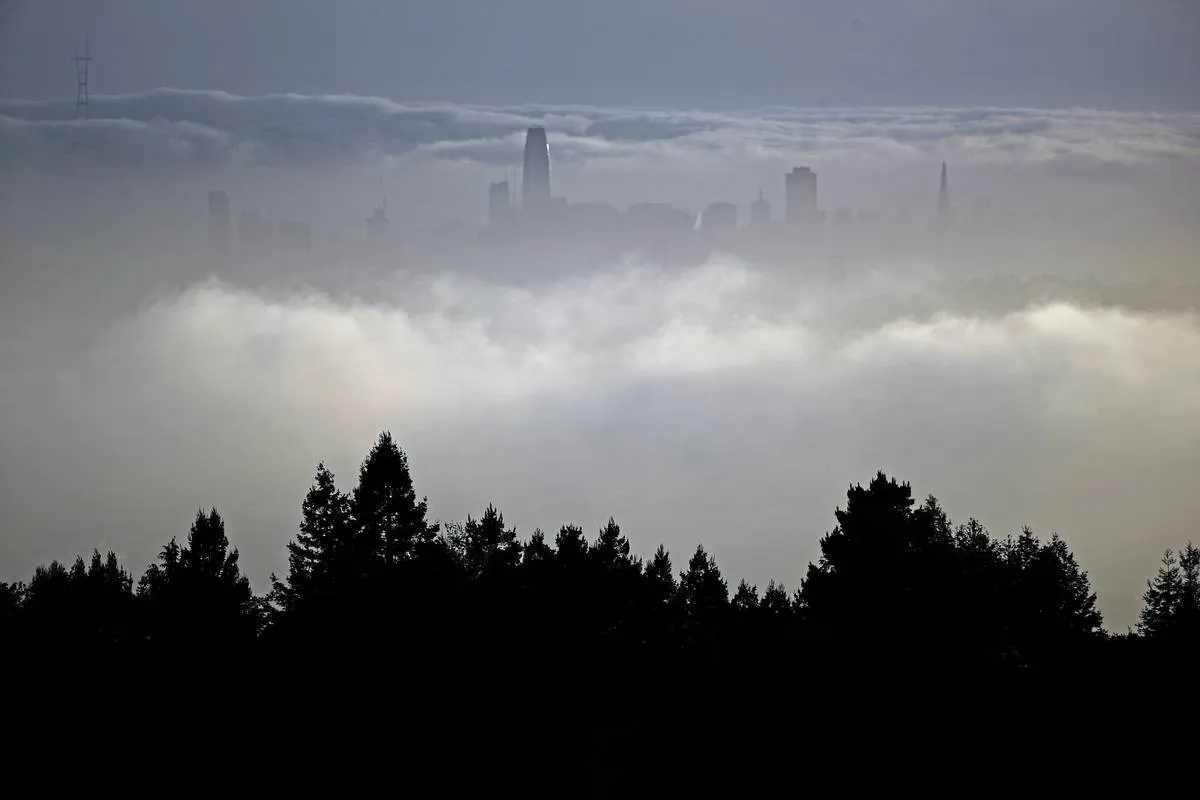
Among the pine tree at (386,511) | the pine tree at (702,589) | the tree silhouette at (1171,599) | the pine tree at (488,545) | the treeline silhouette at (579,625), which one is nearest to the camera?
the treeline silhouette at (579,625)

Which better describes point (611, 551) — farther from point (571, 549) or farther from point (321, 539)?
point (321, 539)

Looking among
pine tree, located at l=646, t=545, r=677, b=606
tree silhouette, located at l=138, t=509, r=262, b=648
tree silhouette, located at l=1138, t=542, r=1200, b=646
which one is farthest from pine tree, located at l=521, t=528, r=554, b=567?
tree silhouette, located at l=1138, t=542, r=1200, b=646

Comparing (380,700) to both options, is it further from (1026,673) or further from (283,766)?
(1026,673)

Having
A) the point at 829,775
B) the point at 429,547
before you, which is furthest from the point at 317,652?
the point at 829,775

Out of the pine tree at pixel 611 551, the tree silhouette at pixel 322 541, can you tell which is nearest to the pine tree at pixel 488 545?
the pine tree at pixel 611 551

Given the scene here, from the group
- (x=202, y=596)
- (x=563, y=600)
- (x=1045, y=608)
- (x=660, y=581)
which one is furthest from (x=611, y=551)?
(x=1045, y=608)

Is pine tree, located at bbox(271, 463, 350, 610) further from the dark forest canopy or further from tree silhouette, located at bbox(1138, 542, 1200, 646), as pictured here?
tree silhouette, located at bbox(1138, 542, 1200, 646)

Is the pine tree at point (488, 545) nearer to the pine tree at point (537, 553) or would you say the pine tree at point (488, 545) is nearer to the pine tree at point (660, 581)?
the pine tree at point (537, 553)
